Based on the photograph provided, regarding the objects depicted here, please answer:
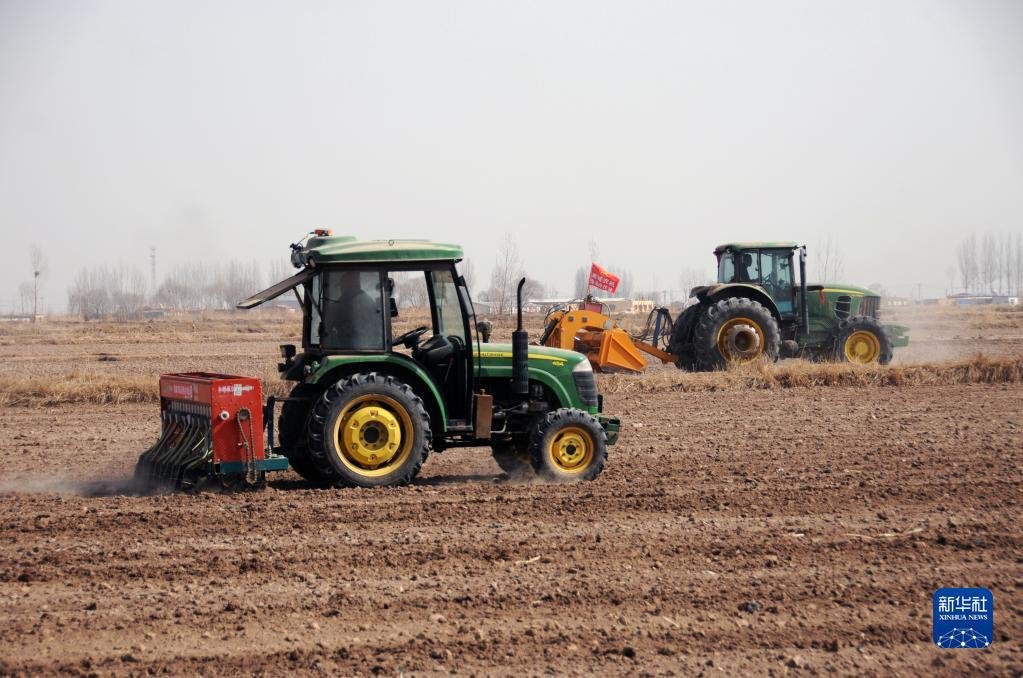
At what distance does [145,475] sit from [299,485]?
1382 millimetres

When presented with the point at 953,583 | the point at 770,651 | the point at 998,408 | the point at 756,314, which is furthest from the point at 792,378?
the point at 770,651

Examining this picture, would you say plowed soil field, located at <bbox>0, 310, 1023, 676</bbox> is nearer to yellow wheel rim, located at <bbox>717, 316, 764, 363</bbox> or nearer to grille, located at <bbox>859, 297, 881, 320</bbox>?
yellow wheel rim, located at <bbox>717, 316, 764, 363</bbox>

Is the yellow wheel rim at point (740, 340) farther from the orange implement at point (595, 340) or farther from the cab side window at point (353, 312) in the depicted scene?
the cab side window at point (353, 312)

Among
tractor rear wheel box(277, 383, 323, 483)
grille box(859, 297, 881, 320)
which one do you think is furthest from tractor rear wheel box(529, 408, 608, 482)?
grille box(859, 297, 881, 320)

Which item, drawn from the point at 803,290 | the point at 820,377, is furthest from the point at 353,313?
the point at 803,290

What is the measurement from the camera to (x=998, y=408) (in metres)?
13.5

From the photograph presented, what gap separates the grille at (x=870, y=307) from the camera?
1936cm

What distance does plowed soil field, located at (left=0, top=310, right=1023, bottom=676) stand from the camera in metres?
5.17

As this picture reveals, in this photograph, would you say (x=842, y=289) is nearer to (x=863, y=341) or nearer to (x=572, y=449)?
(x=863, y=341)

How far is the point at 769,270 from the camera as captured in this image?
1833cm

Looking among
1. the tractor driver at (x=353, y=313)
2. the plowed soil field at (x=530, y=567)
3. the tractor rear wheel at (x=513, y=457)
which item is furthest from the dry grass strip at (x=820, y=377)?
the tractor driver at (x=353, y=313)

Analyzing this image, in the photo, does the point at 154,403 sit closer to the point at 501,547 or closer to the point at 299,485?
the point at 299,485

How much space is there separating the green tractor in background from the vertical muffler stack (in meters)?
10.6

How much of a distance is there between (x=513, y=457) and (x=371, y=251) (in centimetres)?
243
